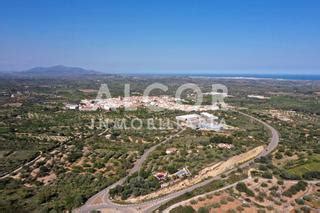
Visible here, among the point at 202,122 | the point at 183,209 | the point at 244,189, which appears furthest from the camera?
the point at 202,122

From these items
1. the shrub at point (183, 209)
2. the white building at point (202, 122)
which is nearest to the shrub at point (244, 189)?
the shrub at point (183, 209)

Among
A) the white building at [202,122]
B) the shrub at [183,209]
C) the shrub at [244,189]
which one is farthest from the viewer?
the white building at [202,122]

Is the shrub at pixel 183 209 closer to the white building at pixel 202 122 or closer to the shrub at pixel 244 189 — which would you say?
the shrub at pixel 244 189

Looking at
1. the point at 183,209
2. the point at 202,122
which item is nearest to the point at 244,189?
the point at 183,209

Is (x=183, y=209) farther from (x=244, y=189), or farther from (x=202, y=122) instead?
(x=202, y=122)

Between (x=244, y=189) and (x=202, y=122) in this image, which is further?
(x=202, y=122)

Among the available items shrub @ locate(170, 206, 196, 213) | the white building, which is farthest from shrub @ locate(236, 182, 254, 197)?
the white building

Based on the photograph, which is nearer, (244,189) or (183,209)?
(183,209)

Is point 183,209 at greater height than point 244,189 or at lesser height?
lesser

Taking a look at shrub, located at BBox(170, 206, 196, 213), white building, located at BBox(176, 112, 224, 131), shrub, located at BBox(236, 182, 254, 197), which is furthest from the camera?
white building, located at BBox(176, 112, 224, 131)

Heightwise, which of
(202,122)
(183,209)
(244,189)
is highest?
(244,189)

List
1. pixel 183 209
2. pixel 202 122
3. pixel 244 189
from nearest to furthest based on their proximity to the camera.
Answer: pixel 183 209, pixel 244 189, pixel 202 122

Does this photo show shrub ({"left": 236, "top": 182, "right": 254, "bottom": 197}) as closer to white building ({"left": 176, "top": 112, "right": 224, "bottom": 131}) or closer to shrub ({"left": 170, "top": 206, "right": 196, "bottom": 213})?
shrub ({"left": 170, "top": 206, "right": 196, "bottom": 213})
